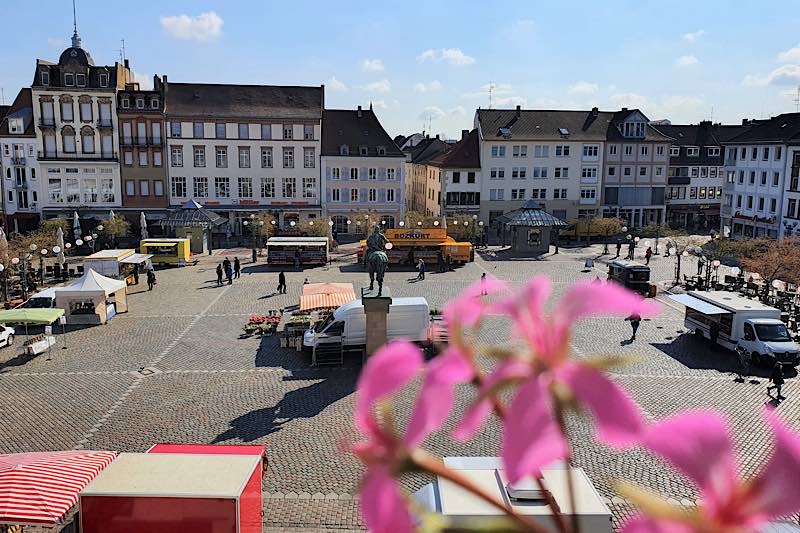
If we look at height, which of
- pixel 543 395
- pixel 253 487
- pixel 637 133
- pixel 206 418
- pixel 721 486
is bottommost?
pixel 206 418

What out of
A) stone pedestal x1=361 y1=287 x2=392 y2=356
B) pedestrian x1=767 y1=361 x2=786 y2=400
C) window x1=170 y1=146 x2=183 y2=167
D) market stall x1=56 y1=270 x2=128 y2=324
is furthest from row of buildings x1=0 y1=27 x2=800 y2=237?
stone pedestal x1=361 y1=287 x2=392 y2=356

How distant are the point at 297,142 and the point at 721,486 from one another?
6111 cm

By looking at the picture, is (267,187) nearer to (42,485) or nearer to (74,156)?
(74,156)

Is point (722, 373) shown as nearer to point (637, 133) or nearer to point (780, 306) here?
point (780, 306)

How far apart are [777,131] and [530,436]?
63.6 meters

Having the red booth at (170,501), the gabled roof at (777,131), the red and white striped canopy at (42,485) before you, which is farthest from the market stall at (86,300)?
the gabled roof at (777,131)

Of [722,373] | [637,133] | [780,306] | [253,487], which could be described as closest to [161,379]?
[253,487]

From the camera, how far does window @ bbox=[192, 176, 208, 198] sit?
196 feet

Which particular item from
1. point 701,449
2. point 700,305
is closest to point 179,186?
point 700,305

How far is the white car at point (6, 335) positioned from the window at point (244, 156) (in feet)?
119

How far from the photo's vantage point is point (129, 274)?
3772 centimetres

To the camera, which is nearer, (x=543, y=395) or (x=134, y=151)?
(x=543, y=395)

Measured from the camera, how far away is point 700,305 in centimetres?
2592

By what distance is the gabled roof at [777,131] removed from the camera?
54531 mm
